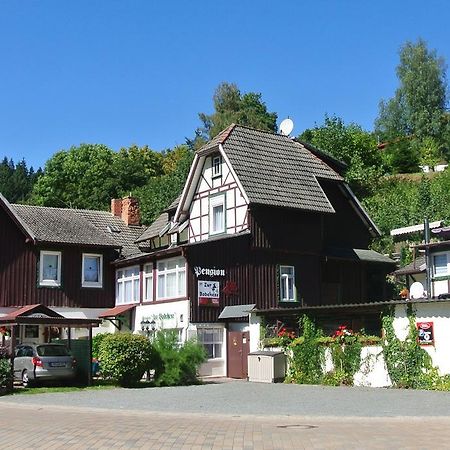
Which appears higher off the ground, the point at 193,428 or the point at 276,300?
the point at 276,300

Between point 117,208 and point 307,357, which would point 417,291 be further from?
point 117,208

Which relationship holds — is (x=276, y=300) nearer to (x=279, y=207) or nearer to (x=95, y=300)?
(x=279, y=207)

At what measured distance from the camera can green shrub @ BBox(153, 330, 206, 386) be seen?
28125mm

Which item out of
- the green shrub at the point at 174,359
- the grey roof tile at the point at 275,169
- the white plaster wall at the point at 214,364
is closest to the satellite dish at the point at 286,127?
the grey roof tile at the point at 275,169

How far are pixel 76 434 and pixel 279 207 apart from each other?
966 inches

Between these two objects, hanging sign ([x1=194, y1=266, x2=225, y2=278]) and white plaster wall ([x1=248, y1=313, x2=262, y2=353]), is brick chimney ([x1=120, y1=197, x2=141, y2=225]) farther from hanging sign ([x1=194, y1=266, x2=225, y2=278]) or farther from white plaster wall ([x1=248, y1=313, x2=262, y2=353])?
white plaster wall ([x1=248, y1=313, x2=262, y2=353])

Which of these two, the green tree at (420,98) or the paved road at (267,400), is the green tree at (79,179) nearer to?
the green tree at (420,98)

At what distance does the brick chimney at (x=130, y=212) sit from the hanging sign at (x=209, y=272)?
13.4m

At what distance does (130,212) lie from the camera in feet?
156

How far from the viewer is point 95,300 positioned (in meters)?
40.8

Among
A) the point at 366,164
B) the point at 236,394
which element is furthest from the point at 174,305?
the point at 366,164

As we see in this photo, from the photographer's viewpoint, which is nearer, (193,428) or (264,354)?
(193,428)

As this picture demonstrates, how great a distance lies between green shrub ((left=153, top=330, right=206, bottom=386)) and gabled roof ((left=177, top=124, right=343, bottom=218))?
9.21 m

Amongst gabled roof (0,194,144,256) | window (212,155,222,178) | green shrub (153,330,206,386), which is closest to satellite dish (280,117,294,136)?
window (212,155,222,178)
